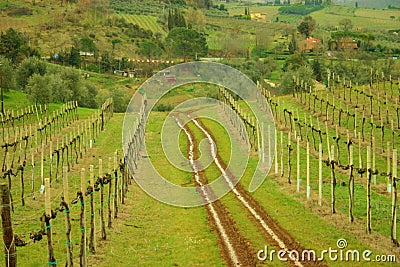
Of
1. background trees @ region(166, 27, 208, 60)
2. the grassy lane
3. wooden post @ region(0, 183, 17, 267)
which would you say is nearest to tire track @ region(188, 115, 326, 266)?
the grassy lane

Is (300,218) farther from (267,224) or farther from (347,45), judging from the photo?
(347,45)

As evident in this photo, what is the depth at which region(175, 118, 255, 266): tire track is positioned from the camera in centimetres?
1911

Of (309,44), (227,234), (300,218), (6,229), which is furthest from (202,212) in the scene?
(309,44)

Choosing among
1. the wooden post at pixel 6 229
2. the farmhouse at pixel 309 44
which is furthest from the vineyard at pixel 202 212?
the farmhouse at pixel 309 44

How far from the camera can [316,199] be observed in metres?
26.7

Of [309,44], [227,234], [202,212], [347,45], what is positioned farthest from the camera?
[309,44]

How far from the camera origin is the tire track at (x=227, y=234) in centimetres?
1911

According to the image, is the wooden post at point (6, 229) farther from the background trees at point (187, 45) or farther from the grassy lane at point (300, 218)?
the background trees at point (187, 45)

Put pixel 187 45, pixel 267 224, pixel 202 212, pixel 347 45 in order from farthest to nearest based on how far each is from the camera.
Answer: pixel 187 45 → pixel 347 45 → pixel 202 212 → pixel 267 224

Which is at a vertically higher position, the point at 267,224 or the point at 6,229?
the point at 6,229

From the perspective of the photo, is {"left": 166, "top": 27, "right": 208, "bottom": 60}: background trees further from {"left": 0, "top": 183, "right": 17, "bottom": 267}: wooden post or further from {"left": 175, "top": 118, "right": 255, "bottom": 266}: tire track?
{"left": 0, "top": 183, "right": 17, "bottom": 267}: wooden post

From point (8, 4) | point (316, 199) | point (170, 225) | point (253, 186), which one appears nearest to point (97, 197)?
point (170, 225)

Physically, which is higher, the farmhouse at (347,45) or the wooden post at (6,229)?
the wooden post at (6,229)

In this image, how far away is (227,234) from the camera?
21984 mm
